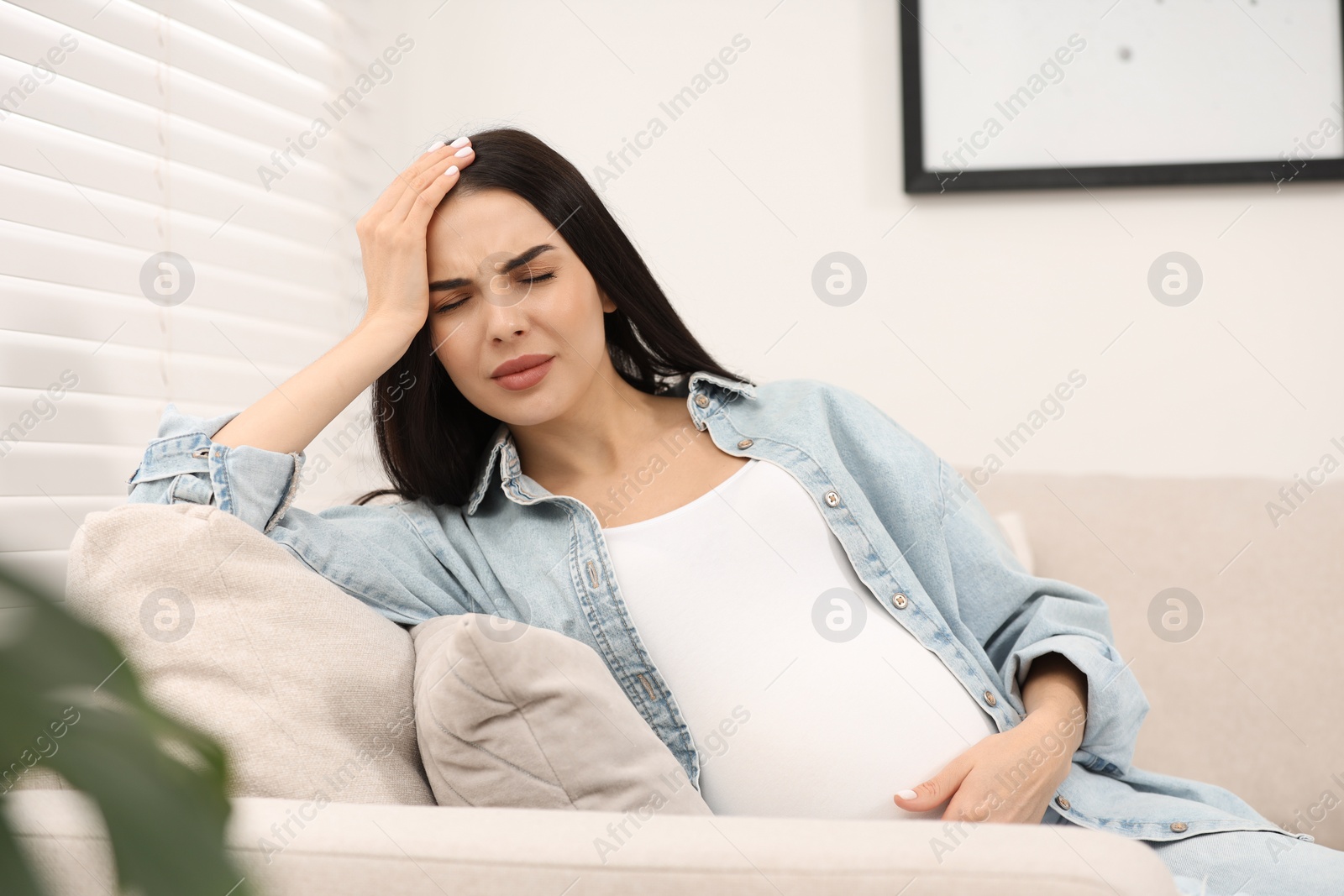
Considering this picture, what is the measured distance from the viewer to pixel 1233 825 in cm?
107

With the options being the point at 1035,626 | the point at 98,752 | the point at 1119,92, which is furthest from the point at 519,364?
the point at 1119,92

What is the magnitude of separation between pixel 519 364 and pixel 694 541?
304 millimetres

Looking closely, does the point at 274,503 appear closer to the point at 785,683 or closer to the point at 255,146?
the point at 785,683

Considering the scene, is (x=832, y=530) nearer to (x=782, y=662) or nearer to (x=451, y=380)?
(x=782, y=662)

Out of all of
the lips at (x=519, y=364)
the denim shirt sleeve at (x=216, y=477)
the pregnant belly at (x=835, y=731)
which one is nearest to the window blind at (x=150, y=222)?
the denim shirt sleeve at (x=216, y=477)

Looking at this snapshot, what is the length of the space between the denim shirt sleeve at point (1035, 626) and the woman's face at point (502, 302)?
53 centimetres

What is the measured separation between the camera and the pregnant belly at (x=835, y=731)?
1.06m

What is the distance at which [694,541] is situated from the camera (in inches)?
47.4

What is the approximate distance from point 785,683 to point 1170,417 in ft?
4.16

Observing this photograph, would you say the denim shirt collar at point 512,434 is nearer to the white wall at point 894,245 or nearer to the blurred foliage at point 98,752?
the white wall at point 894,245

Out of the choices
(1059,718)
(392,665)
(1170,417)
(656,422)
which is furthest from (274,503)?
(1170,417)

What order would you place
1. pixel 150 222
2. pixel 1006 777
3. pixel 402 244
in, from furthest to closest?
pixel 150 222, pixel 402 244, pixel 1006 777

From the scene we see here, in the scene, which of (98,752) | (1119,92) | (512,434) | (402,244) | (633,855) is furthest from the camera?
(1119,92)

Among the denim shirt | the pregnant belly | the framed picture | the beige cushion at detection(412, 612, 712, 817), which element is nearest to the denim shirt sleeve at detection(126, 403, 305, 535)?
the denim shirt
